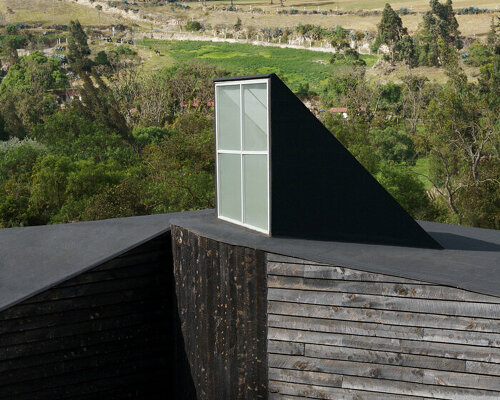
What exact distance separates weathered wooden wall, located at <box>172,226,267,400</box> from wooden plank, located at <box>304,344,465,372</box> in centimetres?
81

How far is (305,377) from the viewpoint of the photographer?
7.64m

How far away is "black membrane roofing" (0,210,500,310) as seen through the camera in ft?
23.3

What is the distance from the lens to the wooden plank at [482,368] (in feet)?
20.6

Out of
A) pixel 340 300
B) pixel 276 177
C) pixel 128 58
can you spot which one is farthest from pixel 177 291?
pixel 128 58

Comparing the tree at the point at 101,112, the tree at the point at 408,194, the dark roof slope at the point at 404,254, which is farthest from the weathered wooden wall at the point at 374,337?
the tree at the point at 101,112

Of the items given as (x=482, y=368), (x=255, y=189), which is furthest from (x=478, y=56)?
(x=482, y=368)

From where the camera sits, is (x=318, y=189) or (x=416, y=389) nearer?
(x=416, y=389)

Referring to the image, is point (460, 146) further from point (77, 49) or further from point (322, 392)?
point (77, 49)

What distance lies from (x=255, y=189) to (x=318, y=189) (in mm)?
967

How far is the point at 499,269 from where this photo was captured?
727 centimetres

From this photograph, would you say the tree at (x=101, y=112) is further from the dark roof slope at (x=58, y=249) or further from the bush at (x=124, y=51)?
the bush at (x=124, y=51)

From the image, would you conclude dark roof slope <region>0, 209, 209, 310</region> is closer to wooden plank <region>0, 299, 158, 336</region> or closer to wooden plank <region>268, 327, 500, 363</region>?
wooden plank <region>0, 299, 158, 336</region>

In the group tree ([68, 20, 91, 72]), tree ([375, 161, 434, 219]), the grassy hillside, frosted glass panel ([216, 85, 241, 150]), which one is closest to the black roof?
frosted glass panel ([216, 85, 241, 150])

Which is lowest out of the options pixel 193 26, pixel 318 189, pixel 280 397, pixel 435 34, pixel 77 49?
pixel 280 397
